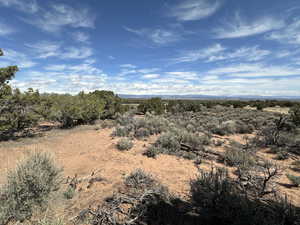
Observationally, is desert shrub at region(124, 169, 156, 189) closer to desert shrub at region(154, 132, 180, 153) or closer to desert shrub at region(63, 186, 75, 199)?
desert shrub at region(63, 186, 75, 199)

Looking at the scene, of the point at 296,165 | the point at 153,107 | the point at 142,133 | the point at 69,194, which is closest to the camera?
the point at 69,194

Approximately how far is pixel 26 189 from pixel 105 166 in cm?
313

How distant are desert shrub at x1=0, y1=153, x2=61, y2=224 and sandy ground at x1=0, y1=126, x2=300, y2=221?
0.52 meters

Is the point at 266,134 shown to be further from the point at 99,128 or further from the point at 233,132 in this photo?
the point at 99,128

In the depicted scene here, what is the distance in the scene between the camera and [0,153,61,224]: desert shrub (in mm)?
2996

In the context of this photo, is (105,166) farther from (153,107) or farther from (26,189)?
(153,107)

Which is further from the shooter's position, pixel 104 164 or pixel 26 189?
pixel 104 164

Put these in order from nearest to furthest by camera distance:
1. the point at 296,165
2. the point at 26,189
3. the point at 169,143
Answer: the point at 26,189, the point at 296,165, the point at 169,143

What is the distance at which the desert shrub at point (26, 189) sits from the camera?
2996 millimetres

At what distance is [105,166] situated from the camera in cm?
621

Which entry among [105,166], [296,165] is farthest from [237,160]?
[105,166]

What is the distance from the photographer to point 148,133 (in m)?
11.3

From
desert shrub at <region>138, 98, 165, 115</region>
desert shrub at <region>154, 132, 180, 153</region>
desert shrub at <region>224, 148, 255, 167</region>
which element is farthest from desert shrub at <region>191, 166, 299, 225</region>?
desert shrub at <region>138, 98, 165, 115</region>

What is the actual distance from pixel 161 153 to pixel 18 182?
5726 mm
